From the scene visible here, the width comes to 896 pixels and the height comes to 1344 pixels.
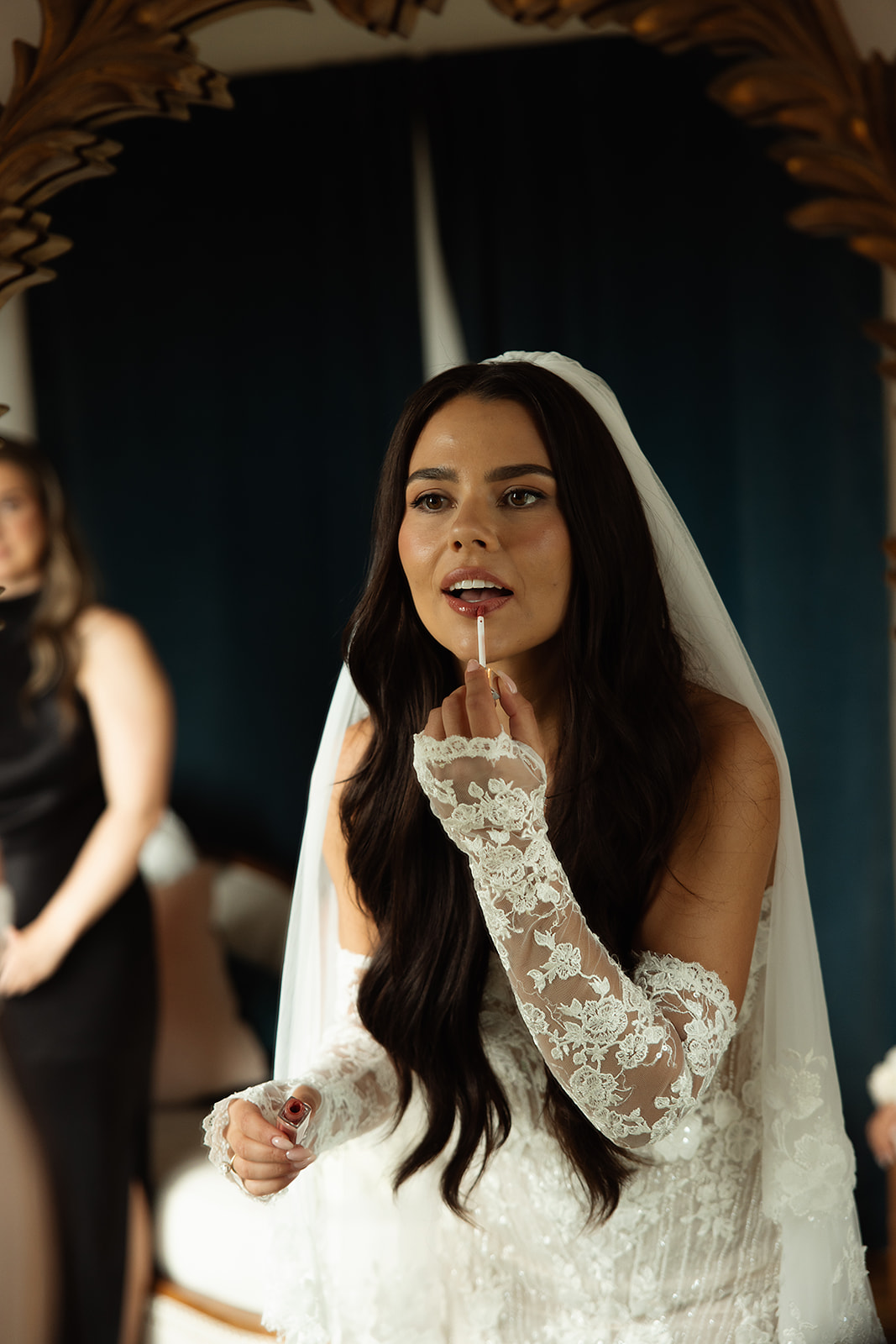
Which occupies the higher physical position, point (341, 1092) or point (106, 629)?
point (106, 629)

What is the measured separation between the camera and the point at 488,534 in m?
1.01

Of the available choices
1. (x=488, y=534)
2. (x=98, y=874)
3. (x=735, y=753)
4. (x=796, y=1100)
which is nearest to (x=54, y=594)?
(x=98, y=874)

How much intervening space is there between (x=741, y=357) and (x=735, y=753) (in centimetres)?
45

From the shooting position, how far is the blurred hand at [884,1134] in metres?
1.11

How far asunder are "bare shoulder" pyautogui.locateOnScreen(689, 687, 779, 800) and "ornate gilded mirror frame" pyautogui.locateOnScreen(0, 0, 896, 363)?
373mm

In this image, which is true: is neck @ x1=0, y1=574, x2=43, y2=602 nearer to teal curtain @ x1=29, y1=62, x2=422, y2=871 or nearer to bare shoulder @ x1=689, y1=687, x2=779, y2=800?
teal curtain @ x1=29, y1=62, x2=422, y2=871

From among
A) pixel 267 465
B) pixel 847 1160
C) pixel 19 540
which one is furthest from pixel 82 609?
pixel 847 1160

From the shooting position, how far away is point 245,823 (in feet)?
4.51

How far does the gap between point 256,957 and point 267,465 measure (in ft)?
2.08

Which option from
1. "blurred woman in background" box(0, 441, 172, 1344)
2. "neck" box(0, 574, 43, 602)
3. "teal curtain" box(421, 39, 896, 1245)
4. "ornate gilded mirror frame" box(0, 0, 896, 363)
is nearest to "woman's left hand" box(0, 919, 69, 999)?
"blurred woman in background" box(0, 441, 172, 1344)

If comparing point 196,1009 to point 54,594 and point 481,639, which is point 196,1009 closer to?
point 54,594

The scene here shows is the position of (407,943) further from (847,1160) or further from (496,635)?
(847,1160)

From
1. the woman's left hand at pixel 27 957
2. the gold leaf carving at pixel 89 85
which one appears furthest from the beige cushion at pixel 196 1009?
the gold leaf carving at pixel 89 85

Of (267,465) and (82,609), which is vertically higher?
(267,465)
